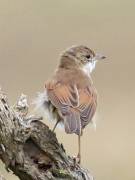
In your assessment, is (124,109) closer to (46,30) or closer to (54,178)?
(46,30)

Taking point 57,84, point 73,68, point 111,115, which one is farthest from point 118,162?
point 57,84

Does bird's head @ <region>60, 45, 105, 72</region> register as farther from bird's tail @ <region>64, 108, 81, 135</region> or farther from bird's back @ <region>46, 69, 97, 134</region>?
bird's tail @ <region>64, 108, 81, 135</region>

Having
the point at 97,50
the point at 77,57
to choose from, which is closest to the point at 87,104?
the point at 77,57

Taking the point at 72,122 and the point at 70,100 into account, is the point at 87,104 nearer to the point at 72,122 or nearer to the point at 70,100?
the point at 70,100

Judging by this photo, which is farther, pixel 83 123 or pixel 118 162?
pixel 118 162

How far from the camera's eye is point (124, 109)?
54.4ft

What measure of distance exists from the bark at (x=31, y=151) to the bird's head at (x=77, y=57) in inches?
85.7

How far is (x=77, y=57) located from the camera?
31.1ft

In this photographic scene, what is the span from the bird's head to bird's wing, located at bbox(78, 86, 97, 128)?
75 centimetres

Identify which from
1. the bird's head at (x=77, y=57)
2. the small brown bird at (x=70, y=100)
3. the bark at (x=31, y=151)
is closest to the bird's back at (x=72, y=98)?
the small brown bird at (x=70, y=100)

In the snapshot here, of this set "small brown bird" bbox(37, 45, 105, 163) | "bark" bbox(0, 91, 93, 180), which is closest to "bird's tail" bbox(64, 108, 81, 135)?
"small brown bird" bbox(37, 45, 105, 163)

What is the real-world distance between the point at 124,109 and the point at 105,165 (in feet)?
9.41

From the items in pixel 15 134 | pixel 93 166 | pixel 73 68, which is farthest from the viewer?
pixel 93 166

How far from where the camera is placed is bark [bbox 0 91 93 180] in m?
7.01
